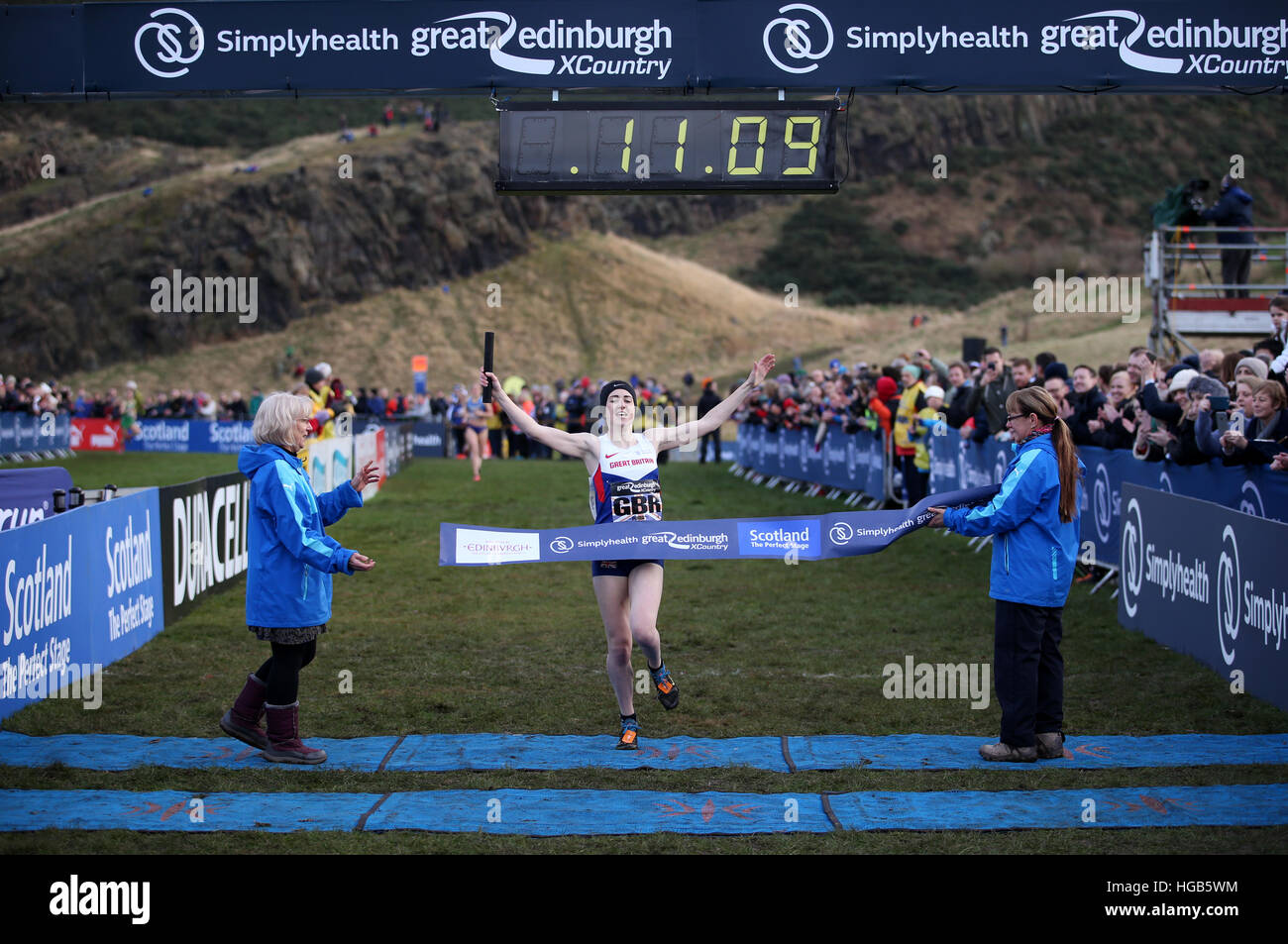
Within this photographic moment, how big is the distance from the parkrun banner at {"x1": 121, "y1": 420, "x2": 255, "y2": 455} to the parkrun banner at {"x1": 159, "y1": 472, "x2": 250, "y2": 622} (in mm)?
32085

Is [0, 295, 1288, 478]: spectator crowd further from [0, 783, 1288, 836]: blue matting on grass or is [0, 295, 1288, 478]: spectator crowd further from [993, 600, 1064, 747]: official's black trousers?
[0, 783, 1288, 836]: blue matting on grass

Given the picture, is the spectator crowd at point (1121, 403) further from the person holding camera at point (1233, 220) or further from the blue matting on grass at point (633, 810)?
the person holding camera at point (1233, 220)

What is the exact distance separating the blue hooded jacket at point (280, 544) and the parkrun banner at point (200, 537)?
479 cm

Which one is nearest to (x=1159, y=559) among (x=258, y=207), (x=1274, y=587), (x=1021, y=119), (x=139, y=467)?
(x=1274, y=587)

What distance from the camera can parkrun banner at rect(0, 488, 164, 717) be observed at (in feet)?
28.0

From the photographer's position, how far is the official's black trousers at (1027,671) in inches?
297

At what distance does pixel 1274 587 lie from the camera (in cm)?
856

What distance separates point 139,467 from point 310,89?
22.9 meters

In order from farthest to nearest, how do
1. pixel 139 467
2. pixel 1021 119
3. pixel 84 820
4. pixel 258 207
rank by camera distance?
pixel 1021 119, pixel 258 207, pixel 139 467, pixel 84 820

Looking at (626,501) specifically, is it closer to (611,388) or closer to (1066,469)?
(611,388)
